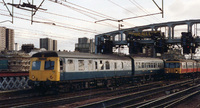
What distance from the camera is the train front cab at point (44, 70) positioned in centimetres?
1630

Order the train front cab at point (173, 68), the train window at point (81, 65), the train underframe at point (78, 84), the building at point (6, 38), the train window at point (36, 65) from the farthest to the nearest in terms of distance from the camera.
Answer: the building at point (6, 38) < the train front cab at point (173, 68) < the train window at point (81, 65) < the train window at point (36, 65) < the train underframe at point (78, 84)

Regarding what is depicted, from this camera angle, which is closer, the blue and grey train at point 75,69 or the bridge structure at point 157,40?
the blue and grey train at point 75,69

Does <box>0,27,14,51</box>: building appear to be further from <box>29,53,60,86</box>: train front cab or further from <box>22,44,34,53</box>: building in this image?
<box>29,53,60,86</box>: train front cab

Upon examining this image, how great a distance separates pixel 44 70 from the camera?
656 inches

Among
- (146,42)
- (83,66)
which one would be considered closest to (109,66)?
(83,66)

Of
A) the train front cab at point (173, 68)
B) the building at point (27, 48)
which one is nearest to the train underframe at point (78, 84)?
the train front cab at point (173, 68)

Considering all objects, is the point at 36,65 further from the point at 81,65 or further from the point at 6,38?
the point at 6,38

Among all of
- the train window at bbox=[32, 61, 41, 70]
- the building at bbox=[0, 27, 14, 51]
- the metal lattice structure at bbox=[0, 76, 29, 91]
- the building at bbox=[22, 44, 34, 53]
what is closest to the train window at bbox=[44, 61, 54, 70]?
the train window at bbox=[32, 61, 41, 70]

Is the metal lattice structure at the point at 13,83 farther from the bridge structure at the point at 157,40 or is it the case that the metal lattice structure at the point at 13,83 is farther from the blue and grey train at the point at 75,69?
the bridge structure at the point at 157,40

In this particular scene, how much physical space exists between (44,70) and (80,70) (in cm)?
320

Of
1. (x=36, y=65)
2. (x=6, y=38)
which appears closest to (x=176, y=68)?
(x=36, y=65)

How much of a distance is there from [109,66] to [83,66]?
4264mm

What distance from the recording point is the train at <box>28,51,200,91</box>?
1653 centimetres

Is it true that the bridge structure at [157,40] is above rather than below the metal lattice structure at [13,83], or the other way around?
above
